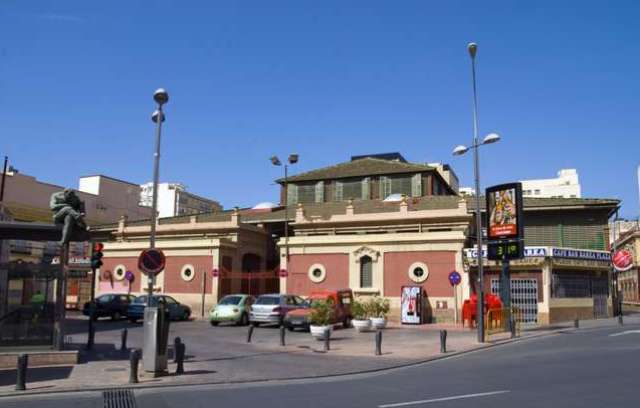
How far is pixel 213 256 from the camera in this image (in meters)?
36.1

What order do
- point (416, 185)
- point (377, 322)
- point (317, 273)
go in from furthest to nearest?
point (416, 185) < point (317, 273) < point (377, 322)

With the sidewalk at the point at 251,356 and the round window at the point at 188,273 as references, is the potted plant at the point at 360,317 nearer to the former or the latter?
the sidewalk at the point at 251,356

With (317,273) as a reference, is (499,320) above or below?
below

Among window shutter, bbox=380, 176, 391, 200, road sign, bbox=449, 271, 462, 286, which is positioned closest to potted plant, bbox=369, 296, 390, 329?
road sign, bbox=449, 271, 462, 286

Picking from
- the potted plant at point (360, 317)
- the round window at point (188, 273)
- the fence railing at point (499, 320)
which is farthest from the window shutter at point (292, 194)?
the fence railing at point (499, 320)

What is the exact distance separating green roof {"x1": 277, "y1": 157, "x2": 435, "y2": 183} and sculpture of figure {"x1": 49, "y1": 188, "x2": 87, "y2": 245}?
102ft

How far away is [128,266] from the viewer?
1547 inches

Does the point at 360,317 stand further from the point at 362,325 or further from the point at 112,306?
the point at 112,306

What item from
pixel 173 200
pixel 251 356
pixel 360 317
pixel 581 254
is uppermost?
pixel 173 200

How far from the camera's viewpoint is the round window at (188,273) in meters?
36.7

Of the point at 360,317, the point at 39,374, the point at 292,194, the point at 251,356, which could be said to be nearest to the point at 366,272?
the point at 360,317

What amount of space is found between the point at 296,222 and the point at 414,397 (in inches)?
1089

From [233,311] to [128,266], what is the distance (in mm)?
13891

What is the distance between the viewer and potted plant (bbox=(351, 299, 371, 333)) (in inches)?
1002
